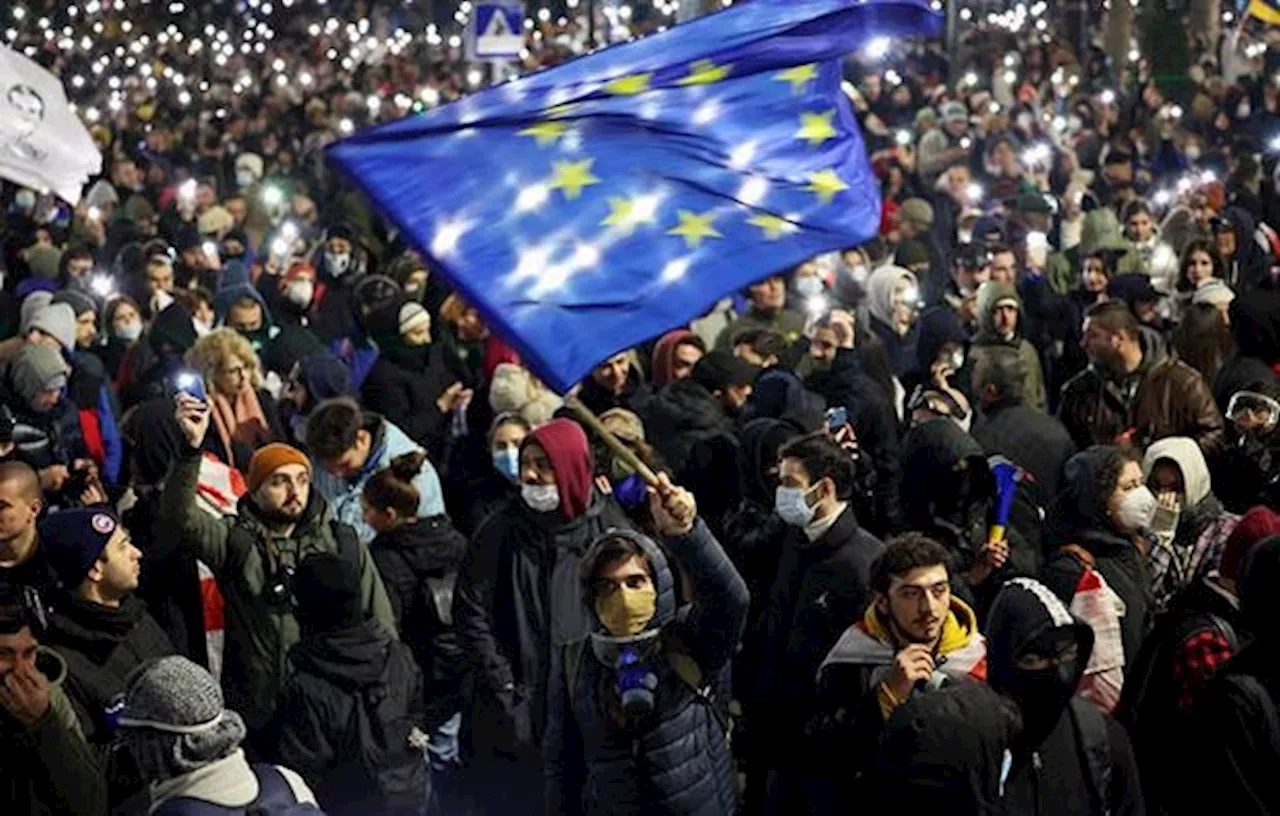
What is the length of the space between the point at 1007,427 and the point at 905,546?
3352 mm

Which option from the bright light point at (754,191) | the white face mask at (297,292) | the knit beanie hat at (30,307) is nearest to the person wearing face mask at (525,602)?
the bright light point at (754,191)

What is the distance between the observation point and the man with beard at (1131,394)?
8.89 meters

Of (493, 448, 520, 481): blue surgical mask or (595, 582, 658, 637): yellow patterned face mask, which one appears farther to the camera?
(493, 448, 520, 481): blue surgical mask

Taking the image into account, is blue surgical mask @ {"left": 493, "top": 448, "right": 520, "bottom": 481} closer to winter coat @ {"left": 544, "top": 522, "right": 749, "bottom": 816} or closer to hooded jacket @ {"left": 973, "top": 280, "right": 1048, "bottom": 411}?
winter coat @ {"left": 544, "top": 522, "right": 749, "bottom": 816}

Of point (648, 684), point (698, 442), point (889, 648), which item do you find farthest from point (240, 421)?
point (889, 648)

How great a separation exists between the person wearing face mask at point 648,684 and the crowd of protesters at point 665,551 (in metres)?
0.01

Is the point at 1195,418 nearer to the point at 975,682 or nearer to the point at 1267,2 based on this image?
the point at 975,682

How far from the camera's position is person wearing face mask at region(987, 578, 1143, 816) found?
5574 millimetres

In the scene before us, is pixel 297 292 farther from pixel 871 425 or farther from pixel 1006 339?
pixel 871 425

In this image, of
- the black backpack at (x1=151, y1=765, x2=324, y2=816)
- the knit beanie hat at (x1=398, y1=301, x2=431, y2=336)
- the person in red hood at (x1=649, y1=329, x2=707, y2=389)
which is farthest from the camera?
the knit beanie hat at (x1=398, y1=301, x2=431, y2=336)

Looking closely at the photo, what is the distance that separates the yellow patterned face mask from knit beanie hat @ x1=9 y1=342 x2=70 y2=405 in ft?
14.4

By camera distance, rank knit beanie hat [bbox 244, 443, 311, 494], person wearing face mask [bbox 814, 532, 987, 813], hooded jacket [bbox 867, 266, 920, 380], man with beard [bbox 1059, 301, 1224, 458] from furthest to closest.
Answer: hooded jacket [bbox 867, 266, 920, 380] → man with beard [bbox 1059, 301, 1224, 458] → knit beanie hat [bbox 244, 443, 311, 494] → person wearing face mask [bbox 814, 532, 987, 813]

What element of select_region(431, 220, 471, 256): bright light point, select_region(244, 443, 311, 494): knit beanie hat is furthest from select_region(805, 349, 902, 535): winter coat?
select_region(431, 220, 471, 256): bright light point

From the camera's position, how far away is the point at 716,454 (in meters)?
9.19
